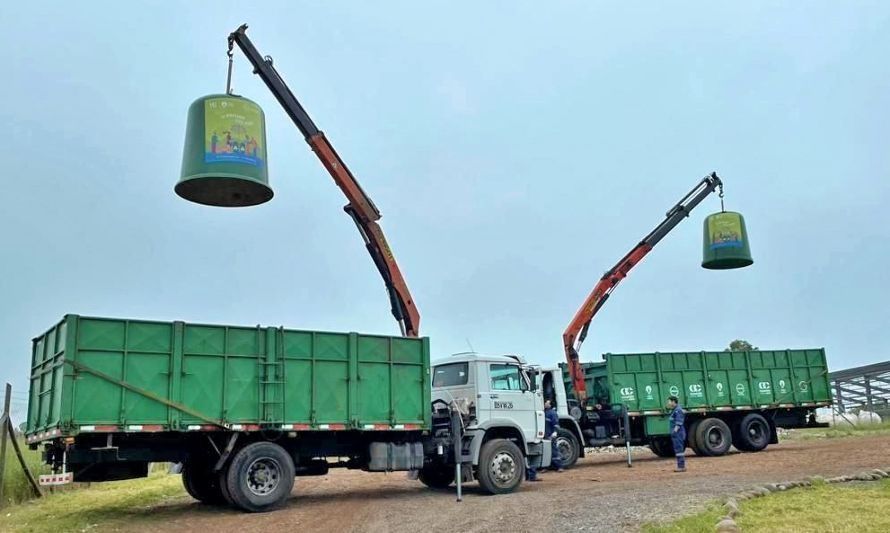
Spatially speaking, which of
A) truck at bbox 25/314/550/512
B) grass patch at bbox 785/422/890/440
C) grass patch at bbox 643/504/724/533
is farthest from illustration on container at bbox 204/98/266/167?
grass patch at bbox 785/422/890/440

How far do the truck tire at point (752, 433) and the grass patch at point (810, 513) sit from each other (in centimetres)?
1148

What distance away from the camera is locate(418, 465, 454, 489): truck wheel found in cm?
1548

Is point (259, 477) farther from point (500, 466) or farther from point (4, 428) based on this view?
point (4, 428)

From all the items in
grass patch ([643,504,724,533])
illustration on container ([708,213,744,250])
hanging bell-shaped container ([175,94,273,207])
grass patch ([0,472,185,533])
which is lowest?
grass patch ([643,504,724,533])

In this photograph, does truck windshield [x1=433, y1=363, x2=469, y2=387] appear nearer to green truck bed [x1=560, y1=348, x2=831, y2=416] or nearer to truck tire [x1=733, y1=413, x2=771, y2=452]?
green truck bed [x1=560, y1=348, x2=831, y2=416]

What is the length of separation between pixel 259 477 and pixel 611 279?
1381 cm

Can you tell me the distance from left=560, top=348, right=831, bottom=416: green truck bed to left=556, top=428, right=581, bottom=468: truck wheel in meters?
2.15

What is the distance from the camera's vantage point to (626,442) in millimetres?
20109

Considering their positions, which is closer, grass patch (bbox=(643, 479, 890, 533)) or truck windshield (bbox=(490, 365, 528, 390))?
grass patch (bbox=(643, 479, 890, 533))

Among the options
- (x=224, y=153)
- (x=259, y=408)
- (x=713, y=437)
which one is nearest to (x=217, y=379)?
(x=259, y=408)

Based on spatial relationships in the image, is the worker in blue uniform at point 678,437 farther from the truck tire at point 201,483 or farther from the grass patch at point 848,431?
the grass patch at point 848,431

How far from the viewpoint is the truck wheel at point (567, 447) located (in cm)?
1912

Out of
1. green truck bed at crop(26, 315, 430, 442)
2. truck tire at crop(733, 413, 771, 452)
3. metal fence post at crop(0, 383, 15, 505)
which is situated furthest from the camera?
truck tire at crop(733, 413, 771, 452)

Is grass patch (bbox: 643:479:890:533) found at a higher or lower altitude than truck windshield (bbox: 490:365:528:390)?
lower
